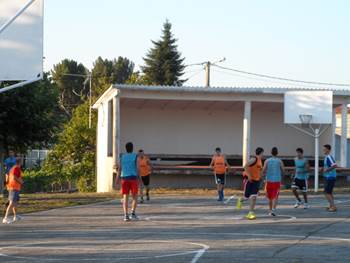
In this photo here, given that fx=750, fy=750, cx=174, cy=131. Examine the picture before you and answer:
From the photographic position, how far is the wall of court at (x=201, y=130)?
127ft

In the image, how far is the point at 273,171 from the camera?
1964 cm

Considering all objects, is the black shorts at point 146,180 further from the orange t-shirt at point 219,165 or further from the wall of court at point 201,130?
the wall of court at point 201,130

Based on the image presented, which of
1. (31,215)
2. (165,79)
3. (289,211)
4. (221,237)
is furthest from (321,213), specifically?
(165,79)

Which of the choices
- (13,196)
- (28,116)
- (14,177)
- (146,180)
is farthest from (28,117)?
(13,196)

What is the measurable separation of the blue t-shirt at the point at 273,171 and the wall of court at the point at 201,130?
19.2 metres

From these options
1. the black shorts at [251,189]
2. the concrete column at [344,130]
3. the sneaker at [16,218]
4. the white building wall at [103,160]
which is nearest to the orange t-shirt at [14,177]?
the sneaker at [16,218]

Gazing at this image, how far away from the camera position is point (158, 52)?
7712cm

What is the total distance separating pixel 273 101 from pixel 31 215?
53.8 ft

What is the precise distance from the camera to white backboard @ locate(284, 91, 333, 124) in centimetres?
3094

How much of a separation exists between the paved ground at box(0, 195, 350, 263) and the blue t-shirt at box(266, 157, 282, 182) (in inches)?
37.9

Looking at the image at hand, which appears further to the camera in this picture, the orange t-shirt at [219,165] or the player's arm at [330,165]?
the orange t-shirt at [219,165]

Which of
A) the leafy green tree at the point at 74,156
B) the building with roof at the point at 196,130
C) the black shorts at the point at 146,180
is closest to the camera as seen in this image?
the black shorts at the point at 146,180

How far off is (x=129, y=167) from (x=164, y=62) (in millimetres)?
59350

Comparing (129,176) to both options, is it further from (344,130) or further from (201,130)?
(201,130)
